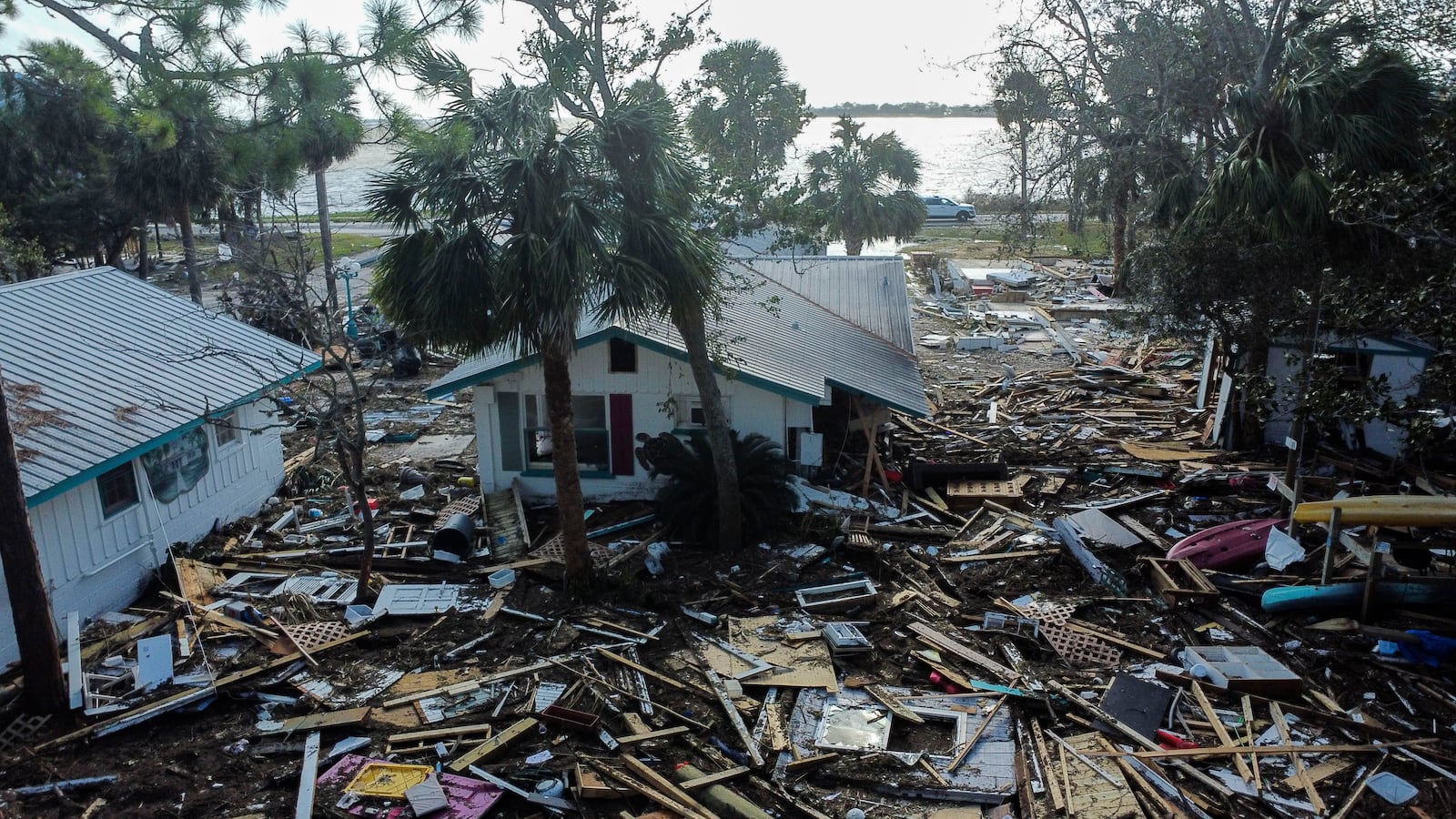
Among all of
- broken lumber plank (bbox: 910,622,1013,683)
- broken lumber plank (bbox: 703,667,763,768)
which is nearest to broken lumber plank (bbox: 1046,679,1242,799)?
broken lumber plank (bbox: 910,622,1013,683)

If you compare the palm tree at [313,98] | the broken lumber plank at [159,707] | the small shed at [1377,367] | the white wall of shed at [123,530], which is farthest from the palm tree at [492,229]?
the small shed at [1377,367]

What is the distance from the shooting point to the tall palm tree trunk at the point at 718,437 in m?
Result: 15.4

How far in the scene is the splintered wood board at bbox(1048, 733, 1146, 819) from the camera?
9.28 m

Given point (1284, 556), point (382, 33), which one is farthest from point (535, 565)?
point (1284, 556)

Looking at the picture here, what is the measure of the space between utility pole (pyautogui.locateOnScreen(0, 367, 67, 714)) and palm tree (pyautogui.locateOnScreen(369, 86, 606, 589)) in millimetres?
4609

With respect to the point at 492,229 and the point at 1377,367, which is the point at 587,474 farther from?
the point at 1377,367

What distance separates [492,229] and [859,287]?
1508 cm

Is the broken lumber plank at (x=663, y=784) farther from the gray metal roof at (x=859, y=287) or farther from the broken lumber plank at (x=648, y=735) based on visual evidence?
the gray metal roof at (x=859, y=287)

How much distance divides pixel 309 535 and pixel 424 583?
3.50 m

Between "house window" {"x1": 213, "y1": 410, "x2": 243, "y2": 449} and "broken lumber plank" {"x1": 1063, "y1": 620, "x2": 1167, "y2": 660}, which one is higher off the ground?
"house window" {"x1": 213, "y1": 410, "x2": 243, "y2": 449}

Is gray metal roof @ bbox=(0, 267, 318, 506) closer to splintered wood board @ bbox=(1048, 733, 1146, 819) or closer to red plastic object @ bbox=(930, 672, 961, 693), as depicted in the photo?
red plastic object @ bbox=(930, 672, 961, 693)

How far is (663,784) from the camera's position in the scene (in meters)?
9.64

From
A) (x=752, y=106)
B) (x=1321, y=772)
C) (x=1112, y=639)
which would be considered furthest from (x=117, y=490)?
(x=752, y=106)

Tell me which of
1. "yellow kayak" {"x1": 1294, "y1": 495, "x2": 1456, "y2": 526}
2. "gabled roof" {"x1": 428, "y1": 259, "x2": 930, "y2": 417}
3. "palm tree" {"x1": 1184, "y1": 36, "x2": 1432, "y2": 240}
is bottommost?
"yellow kayak" {"x1": 1294, "y1": 495, "x2": 1456, "y2": 526}
